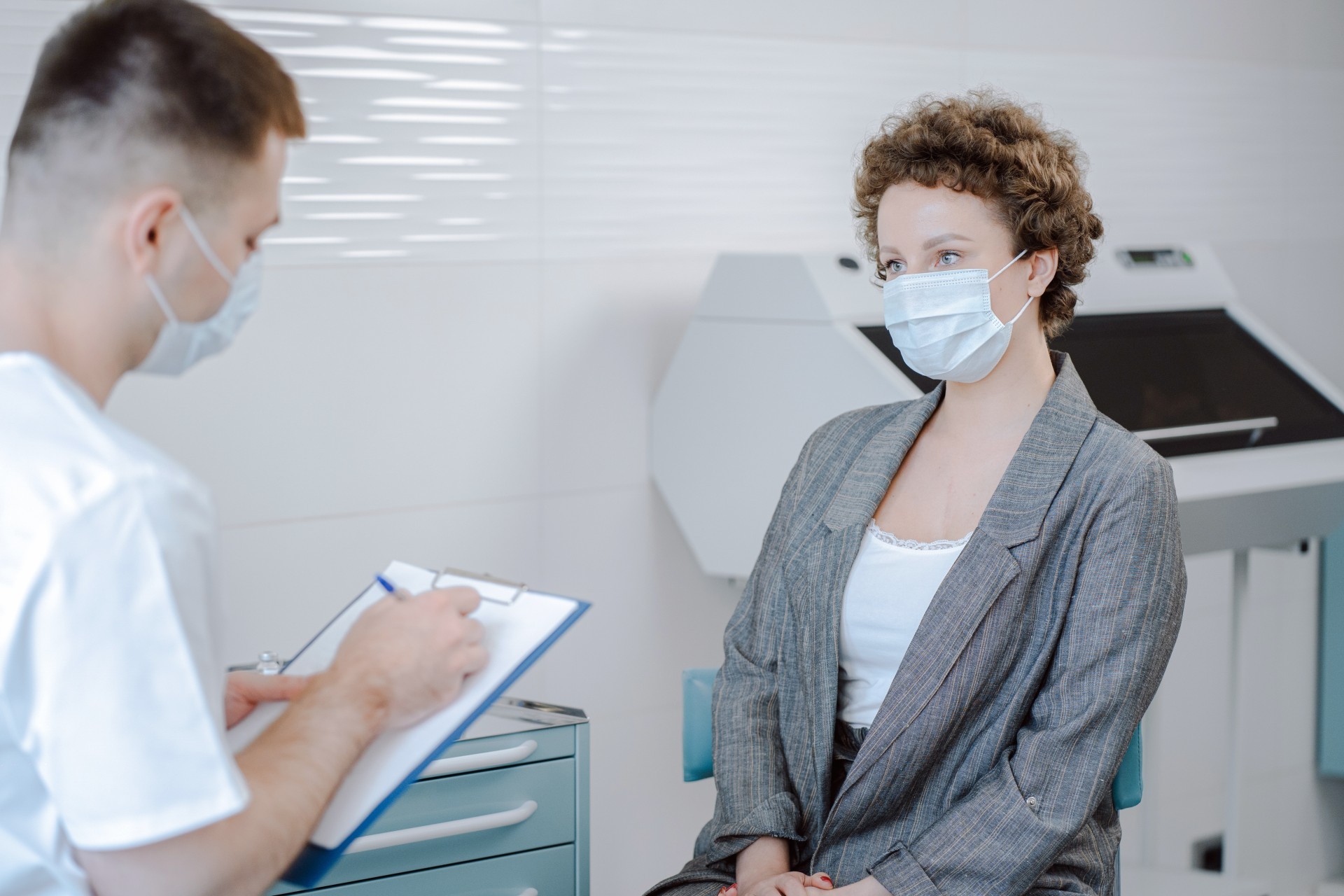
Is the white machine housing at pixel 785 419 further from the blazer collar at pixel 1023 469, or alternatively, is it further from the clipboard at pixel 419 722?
the clipboard at pixel 419 722

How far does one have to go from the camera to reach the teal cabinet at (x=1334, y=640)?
9.48 ft

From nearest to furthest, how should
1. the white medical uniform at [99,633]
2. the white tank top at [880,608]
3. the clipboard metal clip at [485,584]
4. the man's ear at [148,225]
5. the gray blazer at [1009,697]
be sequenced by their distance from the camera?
the white medical uniform at [99,633], the man's ear at [148,225], the clipboard metal clip at [485,584], the gray blazer at [1009,697], the white tank top at [880,608]

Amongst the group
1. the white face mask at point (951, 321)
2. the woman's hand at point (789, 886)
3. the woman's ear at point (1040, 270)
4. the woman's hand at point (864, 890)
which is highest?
the woman's ear at point (1040, 270)

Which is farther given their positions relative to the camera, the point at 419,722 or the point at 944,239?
the point at 944,239

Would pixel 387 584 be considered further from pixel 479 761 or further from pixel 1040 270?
pixel 1040 270

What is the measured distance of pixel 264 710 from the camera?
45.8 inches

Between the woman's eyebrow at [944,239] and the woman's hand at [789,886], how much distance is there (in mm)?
813

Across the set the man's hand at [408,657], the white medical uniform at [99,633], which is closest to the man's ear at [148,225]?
the white medical uniform at [99,633]

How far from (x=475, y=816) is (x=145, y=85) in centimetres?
110

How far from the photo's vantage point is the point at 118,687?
797 mm

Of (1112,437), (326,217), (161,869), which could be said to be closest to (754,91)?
(326,217)

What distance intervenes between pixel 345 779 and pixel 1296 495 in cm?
190

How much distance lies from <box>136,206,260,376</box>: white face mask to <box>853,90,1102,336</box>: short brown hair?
0.92 meters

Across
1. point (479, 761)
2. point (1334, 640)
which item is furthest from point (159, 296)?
point (1334, 640)
